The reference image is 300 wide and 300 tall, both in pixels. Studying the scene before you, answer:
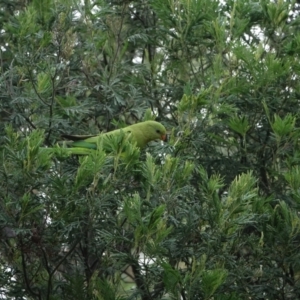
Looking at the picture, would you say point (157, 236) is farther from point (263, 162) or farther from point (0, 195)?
point (263, 162)

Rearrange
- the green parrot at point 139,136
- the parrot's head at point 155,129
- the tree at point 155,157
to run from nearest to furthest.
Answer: the tree at point 155,157 < the green parrot at point 139,136 < the parrot's head at point 155,129

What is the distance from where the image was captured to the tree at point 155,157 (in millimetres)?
5656

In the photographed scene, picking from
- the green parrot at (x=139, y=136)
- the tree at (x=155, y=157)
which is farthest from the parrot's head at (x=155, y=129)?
the tree at (x=155, y=157)

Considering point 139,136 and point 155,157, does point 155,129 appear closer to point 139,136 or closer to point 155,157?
point 139,136

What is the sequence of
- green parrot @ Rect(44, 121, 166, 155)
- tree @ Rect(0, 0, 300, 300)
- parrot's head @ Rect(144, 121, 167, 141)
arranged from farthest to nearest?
parrot's head @ Rect(144, 121, 167, 141), green parrot @ Rect(44, 121, 166, 155), tree @ Rect(0, 0, 300, 300)

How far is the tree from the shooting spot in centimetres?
566

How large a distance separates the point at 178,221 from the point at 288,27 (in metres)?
2.26

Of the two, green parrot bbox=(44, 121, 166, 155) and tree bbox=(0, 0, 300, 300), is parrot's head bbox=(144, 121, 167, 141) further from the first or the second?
tree bbox=(0, 0, 300, 300)

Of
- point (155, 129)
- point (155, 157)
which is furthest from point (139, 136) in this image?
point (155, 157)

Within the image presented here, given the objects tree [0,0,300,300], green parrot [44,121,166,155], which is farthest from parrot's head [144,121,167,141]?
tree [0,0,300,300]

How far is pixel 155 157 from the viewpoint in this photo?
604 cm

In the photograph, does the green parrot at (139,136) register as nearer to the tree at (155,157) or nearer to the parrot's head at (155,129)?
the parrot's head at (155,129)

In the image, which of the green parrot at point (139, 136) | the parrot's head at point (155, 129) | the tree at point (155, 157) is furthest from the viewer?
the parrot's head at point (155, 129)

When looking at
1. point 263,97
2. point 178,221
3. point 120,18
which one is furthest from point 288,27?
point 178,221
